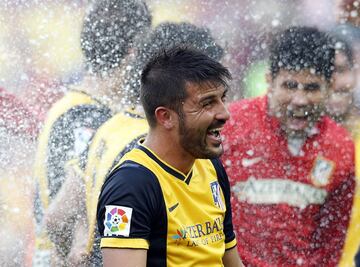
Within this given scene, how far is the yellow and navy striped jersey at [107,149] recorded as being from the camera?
4.00 m

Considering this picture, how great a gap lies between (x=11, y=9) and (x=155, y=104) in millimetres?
2229

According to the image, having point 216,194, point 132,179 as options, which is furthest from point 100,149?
point 132,179

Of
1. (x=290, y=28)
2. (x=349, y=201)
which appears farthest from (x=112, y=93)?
(x=349, y=201)

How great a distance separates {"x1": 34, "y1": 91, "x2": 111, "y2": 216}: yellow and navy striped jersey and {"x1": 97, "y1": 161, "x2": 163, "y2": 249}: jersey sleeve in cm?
207

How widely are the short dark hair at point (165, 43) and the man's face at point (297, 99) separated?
1.28 ft

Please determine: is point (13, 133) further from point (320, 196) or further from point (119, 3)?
point (320, 196)

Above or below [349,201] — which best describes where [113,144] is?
above

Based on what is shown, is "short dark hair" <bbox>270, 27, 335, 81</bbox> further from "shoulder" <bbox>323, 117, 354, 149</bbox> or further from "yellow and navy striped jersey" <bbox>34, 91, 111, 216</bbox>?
"yellow and navy striped jersey" <bbox>34, 91, 111, 216</bbox>

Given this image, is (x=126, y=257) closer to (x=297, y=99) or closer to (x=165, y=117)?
(x=165, y=117)

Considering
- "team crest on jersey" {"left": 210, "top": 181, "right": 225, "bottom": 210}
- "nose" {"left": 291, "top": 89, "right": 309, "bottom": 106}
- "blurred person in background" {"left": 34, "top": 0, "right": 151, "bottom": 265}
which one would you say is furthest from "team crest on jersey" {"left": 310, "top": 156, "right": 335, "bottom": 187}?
"team crest on jersey" {"left": 210, "top": 181, "right": 225, "bottom": 210}

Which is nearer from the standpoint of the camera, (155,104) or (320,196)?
(155,104)

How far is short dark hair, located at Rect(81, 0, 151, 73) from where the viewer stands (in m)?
3.99

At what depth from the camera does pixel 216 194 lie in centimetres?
225

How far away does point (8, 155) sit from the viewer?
408 centimetres
